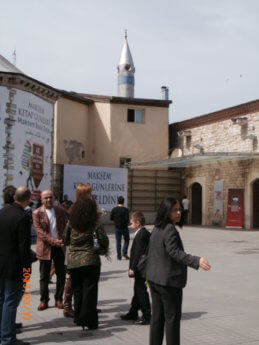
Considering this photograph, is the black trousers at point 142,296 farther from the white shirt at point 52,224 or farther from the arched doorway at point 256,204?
the arched doorway at point 256,204

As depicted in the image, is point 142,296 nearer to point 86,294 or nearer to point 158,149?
point 86,294

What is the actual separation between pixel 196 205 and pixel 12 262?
24.8m

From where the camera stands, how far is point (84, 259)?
6039mm

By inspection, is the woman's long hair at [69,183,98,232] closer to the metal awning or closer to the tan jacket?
the tan jacket

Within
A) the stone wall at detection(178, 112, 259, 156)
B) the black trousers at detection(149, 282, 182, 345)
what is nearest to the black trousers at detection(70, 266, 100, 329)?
the black trousers at detection(149, 282, 182, 345)

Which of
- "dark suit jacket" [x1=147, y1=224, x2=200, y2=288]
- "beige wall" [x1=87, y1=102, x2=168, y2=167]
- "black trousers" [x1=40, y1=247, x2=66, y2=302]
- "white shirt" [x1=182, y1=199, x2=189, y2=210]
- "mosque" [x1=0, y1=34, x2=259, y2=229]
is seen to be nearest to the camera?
"dark suit jacket" [x1=147, y1=224, x2=200, y2=288]

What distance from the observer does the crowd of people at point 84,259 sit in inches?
184

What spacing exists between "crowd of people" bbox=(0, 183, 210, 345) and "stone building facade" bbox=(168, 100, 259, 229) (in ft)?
54.5

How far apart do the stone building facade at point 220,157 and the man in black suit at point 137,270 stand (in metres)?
16.8

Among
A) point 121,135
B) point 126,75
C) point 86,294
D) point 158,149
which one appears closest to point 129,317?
point 86,294

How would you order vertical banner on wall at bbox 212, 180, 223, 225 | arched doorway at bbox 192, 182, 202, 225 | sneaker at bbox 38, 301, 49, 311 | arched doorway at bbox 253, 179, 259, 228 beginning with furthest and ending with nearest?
arched doorway at bbox 192, 182, 202, 225 → vertical banner on wall at bbox 212, 180, 223, 225 → arched doorway at bbox 253, 179, 259, 228 → sneaker at bbox 38, 301, 49, 311

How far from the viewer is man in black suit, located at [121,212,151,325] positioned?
643 centimetres

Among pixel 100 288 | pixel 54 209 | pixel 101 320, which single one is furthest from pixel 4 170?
pixel 101 320

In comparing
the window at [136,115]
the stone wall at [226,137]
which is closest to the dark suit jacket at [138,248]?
the stone wall at [226,137]
